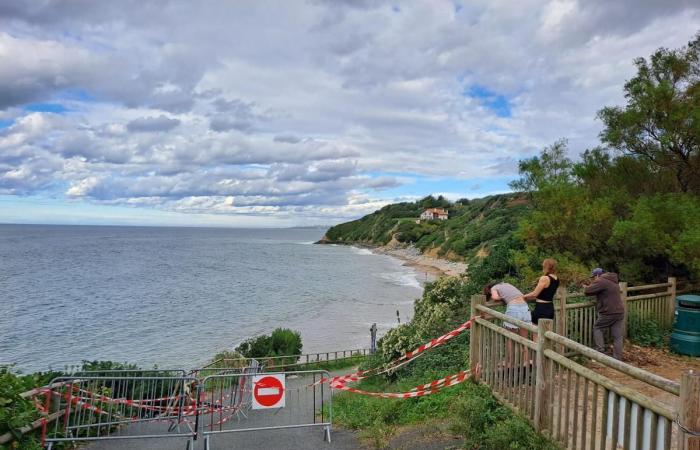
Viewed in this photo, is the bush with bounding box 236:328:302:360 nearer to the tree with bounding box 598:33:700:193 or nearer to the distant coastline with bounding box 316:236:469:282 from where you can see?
the tree with bounding box 598:33:700:193

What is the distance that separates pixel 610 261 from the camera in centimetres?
1416

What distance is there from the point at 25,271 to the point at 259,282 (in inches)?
1573

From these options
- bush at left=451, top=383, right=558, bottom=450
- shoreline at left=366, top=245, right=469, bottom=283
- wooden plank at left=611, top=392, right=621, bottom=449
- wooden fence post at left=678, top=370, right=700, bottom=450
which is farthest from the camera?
shoreline at left=366, top=245, right=469, bottom=283

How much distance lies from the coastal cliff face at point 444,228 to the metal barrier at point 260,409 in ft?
46.9

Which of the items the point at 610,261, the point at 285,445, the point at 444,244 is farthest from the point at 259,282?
the point at 285,445

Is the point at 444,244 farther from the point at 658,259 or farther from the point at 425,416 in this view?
the point at 425,416

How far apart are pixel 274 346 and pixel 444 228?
85.2 meters

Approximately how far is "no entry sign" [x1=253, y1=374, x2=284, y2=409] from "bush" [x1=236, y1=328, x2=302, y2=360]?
15.9 m

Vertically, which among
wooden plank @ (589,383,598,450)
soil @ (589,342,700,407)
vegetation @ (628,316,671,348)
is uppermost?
wooden plank @ (589,383,598,450)

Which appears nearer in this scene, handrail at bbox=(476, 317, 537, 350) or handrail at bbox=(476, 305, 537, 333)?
handrail at bbox=(476, 317, 537, 350)

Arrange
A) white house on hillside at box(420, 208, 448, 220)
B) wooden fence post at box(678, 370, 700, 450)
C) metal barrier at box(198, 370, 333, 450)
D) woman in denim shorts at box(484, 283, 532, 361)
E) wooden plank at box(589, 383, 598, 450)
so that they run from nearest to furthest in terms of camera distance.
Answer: wooden fence post at box(678, 370, 700, 450) < wooden plank at box(589, 383, 598, 450) < metal barrier at box(198, 370, 333, 450) < woman in denim shorts at box(484, 283, 532, 361) < white house on hillside at box(420, 208, 448, 220)

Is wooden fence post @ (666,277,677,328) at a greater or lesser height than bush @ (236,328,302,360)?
greater

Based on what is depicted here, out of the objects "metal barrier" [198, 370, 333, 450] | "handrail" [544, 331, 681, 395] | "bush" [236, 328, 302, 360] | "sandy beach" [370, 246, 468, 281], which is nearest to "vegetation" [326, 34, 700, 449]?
"metal barrier" [198, 370, 333, 450]

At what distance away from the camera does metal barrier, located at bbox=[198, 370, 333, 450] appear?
779 centimetres
